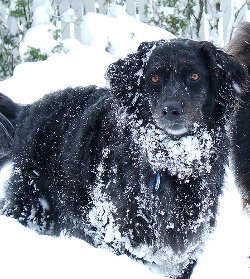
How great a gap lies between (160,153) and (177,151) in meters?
0.12

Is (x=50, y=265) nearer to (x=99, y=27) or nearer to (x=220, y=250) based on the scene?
(x=220, y=250)

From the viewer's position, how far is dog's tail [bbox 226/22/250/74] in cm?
419

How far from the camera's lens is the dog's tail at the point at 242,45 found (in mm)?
4191

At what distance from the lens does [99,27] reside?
869 centimetres

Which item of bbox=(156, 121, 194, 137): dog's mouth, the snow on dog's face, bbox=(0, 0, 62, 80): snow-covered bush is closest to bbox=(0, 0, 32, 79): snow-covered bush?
bbox=(0, 0, 62, 80): snow-covered bush

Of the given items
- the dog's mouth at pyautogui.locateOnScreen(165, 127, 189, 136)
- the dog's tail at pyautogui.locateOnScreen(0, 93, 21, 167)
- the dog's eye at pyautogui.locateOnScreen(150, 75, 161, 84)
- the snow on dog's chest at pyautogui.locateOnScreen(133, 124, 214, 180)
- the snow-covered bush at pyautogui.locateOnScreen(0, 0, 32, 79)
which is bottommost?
the snow-covered bush at pyautogui.locateOnScreen(0, 0, 32, 79)

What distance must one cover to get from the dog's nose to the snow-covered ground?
863 millimetres

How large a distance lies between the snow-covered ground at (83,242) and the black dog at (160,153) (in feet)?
1.18

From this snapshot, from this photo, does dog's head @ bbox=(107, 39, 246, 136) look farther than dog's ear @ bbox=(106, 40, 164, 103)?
No

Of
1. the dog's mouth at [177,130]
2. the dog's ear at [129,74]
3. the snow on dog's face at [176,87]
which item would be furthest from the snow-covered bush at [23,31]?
the dog's mouth at [177,130]

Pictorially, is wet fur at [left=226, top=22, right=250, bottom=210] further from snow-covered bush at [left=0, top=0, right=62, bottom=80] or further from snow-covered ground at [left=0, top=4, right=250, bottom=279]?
snow-covered bush at [left=0, top=0, right=62, bottom=80]

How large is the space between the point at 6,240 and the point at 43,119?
A: 6.33ft

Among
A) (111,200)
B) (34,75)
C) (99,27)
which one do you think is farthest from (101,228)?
(99,27)

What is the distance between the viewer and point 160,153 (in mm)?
3748
